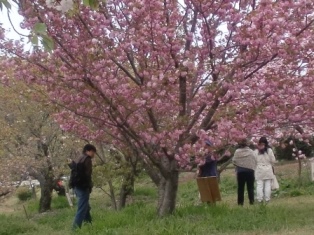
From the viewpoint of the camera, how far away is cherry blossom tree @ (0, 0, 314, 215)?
27.8 ft

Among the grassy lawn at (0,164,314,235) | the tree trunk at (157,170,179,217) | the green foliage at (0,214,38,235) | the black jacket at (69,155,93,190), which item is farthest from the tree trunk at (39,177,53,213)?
the tree trunk at (157,170,179,217)

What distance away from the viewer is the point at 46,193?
19.6 metres

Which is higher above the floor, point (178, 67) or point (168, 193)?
point (178, 67)

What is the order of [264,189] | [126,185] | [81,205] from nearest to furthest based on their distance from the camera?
[81,205] → [264,189] → [126,185]

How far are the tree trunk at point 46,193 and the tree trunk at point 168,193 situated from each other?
9.90m

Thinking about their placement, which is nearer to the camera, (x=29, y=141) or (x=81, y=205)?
(x=81, y=205)

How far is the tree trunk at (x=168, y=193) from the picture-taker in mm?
9812

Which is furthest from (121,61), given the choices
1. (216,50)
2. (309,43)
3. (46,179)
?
(46,179)

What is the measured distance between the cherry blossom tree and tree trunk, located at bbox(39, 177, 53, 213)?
409 inches

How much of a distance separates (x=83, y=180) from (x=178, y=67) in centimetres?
236

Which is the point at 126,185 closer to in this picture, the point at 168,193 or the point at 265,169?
the point at 265,169

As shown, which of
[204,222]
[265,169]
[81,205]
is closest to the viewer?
[204,222]

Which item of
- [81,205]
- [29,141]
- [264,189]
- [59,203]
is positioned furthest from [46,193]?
[81,205]

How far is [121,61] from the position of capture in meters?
8.95
